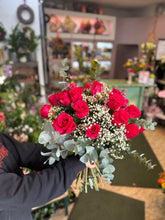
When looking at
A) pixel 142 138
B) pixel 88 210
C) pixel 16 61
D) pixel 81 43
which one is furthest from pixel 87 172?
pixel 81 43

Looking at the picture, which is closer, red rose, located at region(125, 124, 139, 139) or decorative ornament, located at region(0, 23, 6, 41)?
red rose, located at region(125, 124, 139, 139)

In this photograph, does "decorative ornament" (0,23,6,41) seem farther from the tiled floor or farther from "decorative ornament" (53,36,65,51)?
the tiled floor

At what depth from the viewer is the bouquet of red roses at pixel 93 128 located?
2.14 feet

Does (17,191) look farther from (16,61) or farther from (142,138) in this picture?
(16,61)

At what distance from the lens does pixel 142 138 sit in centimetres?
81

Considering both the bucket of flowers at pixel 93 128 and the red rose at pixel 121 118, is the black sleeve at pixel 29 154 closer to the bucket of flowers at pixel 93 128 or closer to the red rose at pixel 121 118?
the bucket of flowers at pixel 93 128

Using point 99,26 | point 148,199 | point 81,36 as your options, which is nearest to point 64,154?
point 148,199

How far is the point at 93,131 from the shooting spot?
2.09 feet

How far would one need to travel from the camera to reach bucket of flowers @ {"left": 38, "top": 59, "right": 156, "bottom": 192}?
65 centimetres

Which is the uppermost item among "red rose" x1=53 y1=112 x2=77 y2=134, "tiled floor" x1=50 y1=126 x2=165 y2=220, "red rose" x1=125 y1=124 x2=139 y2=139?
"red rose" x1=53 y1=112 x2=77 y2=134

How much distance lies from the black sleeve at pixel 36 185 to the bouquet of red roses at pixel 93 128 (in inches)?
2.4

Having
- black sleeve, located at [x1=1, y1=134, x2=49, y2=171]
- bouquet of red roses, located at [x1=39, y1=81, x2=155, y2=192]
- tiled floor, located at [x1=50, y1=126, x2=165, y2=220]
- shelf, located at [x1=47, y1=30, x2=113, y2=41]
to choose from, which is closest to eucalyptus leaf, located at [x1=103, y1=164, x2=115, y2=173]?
bouquet of red roses, located at [x1=39, y1=81, x2=155, y2=192]

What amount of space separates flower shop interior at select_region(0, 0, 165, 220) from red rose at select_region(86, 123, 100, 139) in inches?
8.5

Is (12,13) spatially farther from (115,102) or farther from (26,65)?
(115,102)
